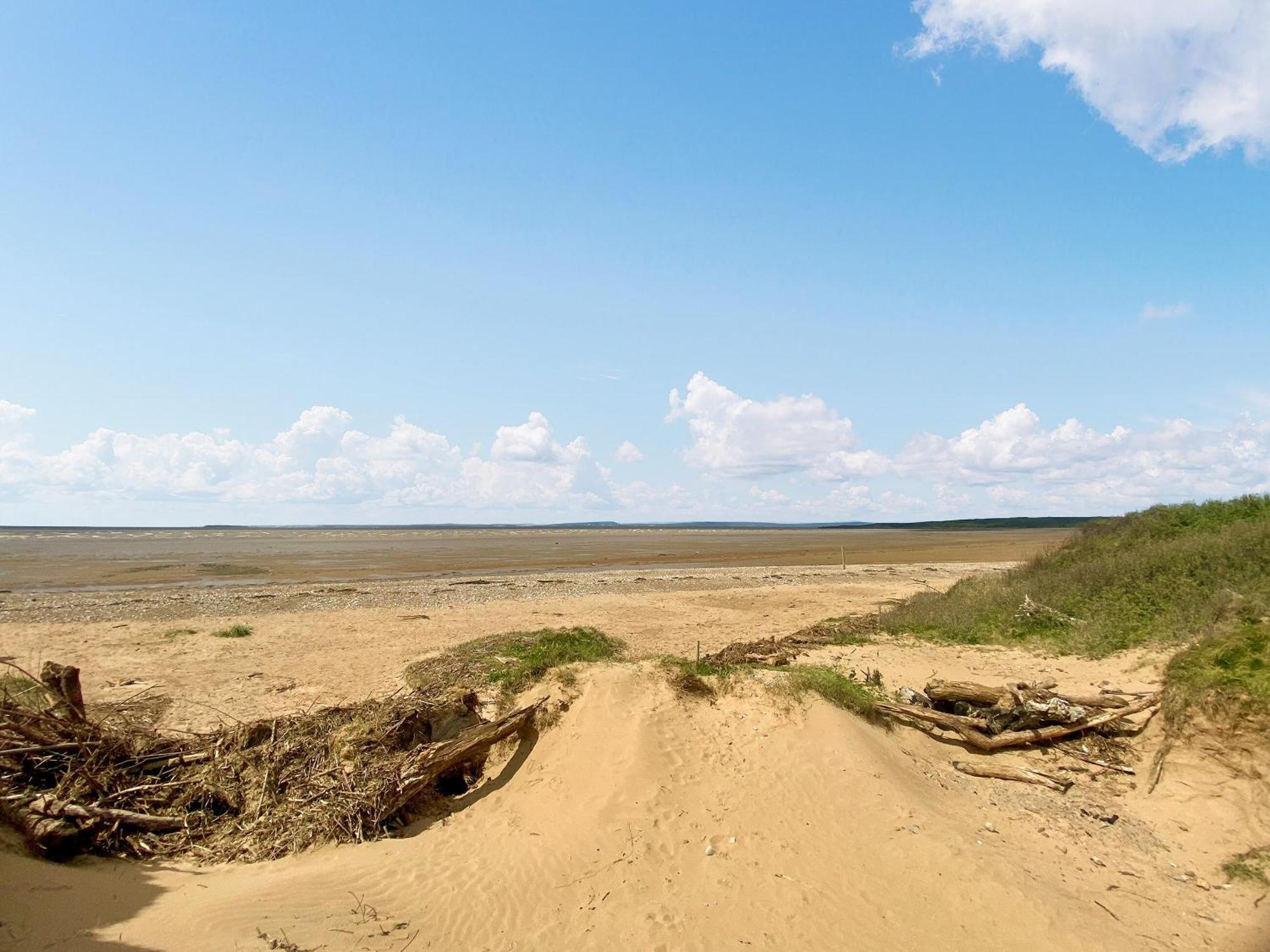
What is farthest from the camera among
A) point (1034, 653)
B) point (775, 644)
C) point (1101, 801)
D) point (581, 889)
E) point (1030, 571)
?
point (1030, 571)

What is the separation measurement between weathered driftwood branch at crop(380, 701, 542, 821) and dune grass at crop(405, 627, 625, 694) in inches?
63.8

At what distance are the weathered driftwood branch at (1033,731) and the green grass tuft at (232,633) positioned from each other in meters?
18.4

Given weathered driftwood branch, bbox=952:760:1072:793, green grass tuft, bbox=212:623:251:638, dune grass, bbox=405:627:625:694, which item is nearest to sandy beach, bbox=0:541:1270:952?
weathered driftwood branch, bbox=952:760:1072:793

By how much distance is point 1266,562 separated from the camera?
539 inches

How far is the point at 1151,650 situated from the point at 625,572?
33.4 metres

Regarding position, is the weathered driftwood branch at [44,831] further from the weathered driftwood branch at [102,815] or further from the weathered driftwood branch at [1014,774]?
the weathered driftwood branch at [1014,774]

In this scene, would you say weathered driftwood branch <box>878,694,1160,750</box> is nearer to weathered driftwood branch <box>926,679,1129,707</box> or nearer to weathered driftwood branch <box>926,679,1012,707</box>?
weathered driftwood branch <box>926,679,1129,707</box>

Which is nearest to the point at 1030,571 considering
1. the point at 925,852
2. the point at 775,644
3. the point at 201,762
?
the point at 775,644

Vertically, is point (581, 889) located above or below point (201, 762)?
below

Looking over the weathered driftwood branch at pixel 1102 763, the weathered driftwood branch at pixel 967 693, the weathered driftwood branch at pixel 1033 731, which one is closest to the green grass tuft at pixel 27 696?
the weathered driftwood branch at pixel 1033 731

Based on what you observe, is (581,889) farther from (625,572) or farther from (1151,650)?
(625,572)

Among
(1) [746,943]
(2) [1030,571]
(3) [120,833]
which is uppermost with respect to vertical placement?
(2) [1030,571]

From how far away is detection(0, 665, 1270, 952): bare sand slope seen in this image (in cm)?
648

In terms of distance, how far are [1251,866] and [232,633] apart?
2271 centimetres
